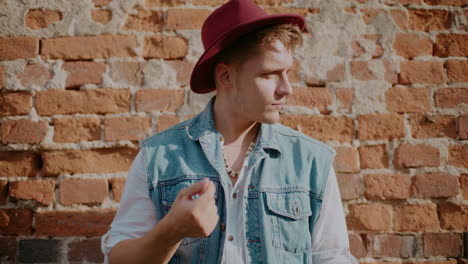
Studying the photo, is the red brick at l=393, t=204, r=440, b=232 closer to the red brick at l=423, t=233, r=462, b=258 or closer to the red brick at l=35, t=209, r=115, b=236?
the red brick at l=423, t=233, r=462, b=258

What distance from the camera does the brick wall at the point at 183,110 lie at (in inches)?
71.0

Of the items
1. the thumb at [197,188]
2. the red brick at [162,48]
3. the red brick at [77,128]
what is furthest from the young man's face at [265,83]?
the red brick at [77,128]

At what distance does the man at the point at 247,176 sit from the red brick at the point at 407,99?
59cm

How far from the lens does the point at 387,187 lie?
185 cm

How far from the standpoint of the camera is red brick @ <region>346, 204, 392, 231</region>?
6.03 ft

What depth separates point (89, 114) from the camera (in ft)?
5.99

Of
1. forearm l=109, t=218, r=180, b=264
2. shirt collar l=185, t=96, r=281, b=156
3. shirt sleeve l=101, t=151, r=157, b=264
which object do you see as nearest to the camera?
forearm l=109, t=218, r=180, b=264

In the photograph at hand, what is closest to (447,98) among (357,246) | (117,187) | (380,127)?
(380,127)

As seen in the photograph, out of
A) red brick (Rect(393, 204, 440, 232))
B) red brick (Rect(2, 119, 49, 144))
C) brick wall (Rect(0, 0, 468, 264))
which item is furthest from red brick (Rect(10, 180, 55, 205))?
red brick (Rect(393, 204, 440, 232))

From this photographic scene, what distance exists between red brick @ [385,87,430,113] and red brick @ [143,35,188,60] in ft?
3.41

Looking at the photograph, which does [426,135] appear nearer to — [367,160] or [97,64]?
[367,160]

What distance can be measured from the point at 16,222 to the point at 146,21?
1130 millimetres

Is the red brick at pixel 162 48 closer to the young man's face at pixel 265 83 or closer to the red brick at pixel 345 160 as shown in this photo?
the young man's face at pixel 265 83

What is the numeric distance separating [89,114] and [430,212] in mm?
1694
